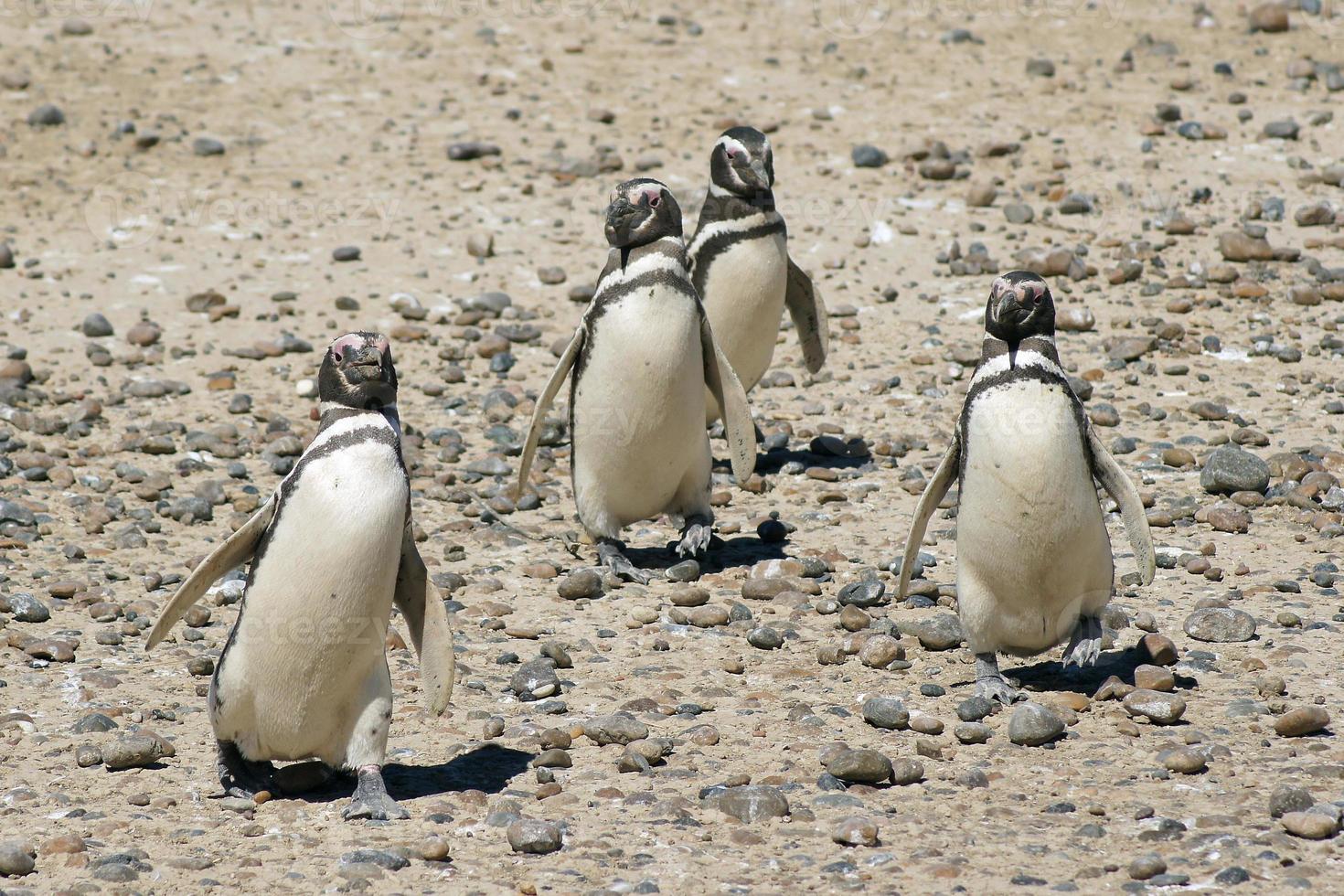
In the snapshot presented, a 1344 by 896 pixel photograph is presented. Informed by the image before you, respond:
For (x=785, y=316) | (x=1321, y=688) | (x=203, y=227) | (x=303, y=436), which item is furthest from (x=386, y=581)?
(x=203, y=227)

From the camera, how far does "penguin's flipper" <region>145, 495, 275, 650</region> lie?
4.34 m

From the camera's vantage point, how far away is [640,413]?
6.17m

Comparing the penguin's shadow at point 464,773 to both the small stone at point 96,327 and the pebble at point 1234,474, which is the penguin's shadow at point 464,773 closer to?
the pebble at point 1234,474

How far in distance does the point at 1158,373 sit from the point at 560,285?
3.48 meters

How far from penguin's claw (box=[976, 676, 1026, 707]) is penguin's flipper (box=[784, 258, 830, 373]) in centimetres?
309

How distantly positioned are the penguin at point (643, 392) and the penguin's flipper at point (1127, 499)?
5.46ft

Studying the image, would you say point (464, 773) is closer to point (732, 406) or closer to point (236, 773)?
point (236, 773)

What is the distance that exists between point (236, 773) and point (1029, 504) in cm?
240

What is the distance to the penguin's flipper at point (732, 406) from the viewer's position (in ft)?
20.7

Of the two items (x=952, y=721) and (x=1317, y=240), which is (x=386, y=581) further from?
(x=1317, y=240)

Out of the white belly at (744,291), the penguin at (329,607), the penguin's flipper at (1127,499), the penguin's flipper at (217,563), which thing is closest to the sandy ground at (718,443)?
the penguin at (329,607)

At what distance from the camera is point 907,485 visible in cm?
693

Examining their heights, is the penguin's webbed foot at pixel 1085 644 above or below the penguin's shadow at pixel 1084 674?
above

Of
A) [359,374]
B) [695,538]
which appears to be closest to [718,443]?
[695,538]
